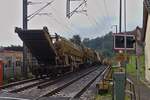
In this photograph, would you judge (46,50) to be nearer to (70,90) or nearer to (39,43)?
(39,43)

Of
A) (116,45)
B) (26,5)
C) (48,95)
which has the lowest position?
(48,95)

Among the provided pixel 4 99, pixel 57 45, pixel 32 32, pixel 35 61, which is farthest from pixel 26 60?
pixel 4 99

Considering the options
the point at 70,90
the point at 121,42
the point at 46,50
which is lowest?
the point at 70,90

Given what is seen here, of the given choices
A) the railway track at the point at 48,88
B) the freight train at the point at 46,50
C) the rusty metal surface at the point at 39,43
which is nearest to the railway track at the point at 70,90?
the railway track at the point at 48,88

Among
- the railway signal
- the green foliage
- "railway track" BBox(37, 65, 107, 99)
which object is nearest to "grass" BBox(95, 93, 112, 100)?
"railway track" BBox(37, 65, 107, 99)

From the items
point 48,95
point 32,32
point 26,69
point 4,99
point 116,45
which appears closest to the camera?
point 116,45

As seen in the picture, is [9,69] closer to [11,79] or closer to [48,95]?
[11,79]

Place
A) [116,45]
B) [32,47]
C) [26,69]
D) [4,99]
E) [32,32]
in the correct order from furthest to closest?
1. [26,69]
2. [32,47]
3. [32,32]
4. [4,99]
5. [116,45]

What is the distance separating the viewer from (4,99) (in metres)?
18.0

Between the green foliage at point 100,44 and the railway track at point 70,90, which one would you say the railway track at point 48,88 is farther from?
the green foliage at point 100,44

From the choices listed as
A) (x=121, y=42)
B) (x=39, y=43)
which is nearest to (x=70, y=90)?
(x=39, y=43)

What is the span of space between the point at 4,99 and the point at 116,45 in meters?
5.73

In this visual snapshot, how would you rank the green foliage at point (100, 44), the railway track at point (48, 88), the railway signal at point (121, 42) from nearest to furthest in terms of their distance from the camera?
the railway signal at point (121, 42) < the railway track at point (48, 88) < the green foliage at point (100, 44)

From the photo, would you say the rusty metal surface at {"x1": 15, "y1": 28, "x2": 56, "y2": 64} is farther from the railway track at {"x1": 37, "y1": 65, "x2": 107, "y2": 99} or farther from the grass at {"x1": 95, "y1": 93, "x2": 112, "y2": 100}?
the grass at {"x1": 95, "y1": 93, "x2": 112, "y2": 100}
